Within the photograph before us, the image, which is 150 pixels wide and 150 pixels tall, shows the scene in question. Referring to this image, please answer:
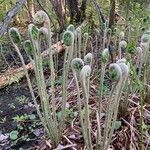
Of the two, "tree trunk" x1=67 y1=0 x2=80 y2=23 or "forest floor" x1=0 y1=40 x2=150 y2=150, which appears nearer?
"forest floor" x1=0 y1=40 x2=150 y2=150

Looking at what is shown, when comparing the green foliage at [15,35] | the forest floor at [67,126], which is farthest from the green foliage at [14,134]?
the green foliage at [15,35]

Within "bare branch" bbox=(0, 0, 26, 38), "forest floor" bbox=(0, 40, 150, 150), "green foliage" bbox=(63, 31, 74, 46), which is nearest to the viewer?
"green foliage" bbox=(63, 31, 74, 46)

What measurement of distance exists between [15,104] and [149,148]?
3.84 ft

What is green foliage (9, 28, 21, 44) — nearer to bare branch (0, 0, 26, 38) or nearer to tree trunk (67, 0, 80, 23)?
bare branch (0, 0, 26, 38)

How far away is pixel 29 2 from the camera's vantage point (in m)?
6.23

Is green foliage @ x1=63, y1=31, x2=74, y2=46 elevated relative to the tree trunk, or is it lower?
elevated

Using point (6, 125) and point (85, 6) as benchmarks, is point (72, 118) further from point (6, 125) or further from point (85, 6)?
point (85, 6)

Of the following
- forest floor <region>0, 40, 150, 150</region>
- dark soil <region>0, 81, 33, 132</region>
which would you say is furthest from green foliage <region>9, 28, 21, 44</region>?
dark soil <region>0, 81, 33, 132</region>

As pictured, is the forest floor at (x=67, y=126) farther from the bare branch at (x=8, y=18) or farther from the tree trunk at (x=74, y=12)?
the tree trunk at (x=74, y=12)

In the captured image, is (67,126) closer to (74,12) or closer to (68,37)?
(68,37)

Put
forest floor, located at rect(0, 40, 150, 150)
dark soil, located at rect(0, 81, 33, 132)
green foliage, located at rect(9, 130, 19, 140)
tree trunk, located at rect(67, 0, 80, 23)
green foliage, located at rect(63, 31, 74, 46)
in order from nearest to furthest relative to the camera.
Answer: green foliage, located at rect(63, 31, 74, 46) → forest floor, located at rect(0, 40, 150, 150) → green foliage, located at rect(9, 130, 19, 140) → dark soil, located at rect(0, 81, 33, 132) → tree trunk, located at rect(67, 0, 80, 23)

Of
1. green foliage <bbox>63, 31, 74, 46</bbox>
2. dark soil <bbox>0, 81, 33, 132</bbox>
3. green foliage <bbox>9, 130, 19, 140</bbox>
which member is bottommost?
dark soil <bbox>0, 81, 33, 132</bbox>

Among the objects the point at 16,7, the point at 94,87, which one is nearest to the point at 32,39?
the point at 16,7

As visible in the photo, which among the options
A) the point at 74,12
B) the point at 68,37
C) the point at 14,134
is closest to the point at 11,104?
the point at 14,134
